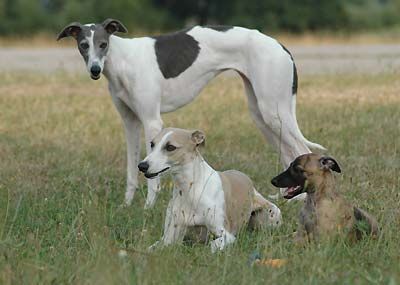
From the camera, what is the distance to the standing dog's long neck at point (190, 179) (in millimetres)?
7324

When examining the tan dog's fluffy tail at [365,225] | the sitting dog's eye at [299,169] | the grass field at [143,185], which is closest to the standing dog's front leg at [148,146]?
the grass field at [143,185]

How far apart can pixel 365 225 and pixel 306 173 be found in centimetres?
54

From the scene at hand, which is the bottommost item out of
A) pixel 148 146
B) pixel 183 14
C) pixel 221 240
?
pixel 183 14

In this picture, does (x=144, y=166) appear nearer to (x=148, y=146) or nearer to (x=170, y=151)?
(x=170, y=151)

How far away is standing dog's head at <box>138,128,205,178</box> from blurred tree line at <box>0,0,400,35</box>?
32.0 metres

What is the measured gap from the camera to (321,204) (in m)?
7.15

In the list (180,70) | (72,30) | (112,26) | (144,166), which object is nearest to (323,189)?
(144,166)

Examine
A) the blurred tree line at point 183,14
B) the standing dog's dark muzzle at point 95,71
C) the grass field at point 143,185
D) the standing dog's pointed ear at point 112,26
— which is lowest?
the blurred tree line at point 183,14

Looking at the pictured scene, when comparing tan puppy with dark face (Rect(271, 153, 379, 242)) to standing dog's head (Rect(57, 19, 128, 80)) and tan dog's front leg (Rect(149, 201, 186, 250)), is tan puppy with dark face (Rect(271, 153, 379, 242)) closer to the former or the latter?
tan dog's front leg (Rect(149, 201, 186, 250))

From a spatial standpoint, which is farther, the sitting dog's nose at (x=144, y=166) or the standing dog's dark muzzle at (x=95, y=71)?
the standing dog's dark muzzle at (x=95, y=71)

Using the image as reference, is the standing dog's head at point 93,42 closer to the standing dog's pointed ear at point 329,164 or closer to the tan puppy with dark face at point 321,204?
the tan puppy with dark face at point 321,204

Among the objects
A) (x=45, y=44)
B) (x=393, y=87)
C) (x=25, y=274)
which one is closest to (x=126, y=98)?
(x=25, y=274)

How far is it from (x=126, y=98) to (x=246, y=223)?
2.19 meters

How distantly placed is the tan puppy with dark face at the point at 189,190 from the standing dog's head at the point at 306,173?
44cm
